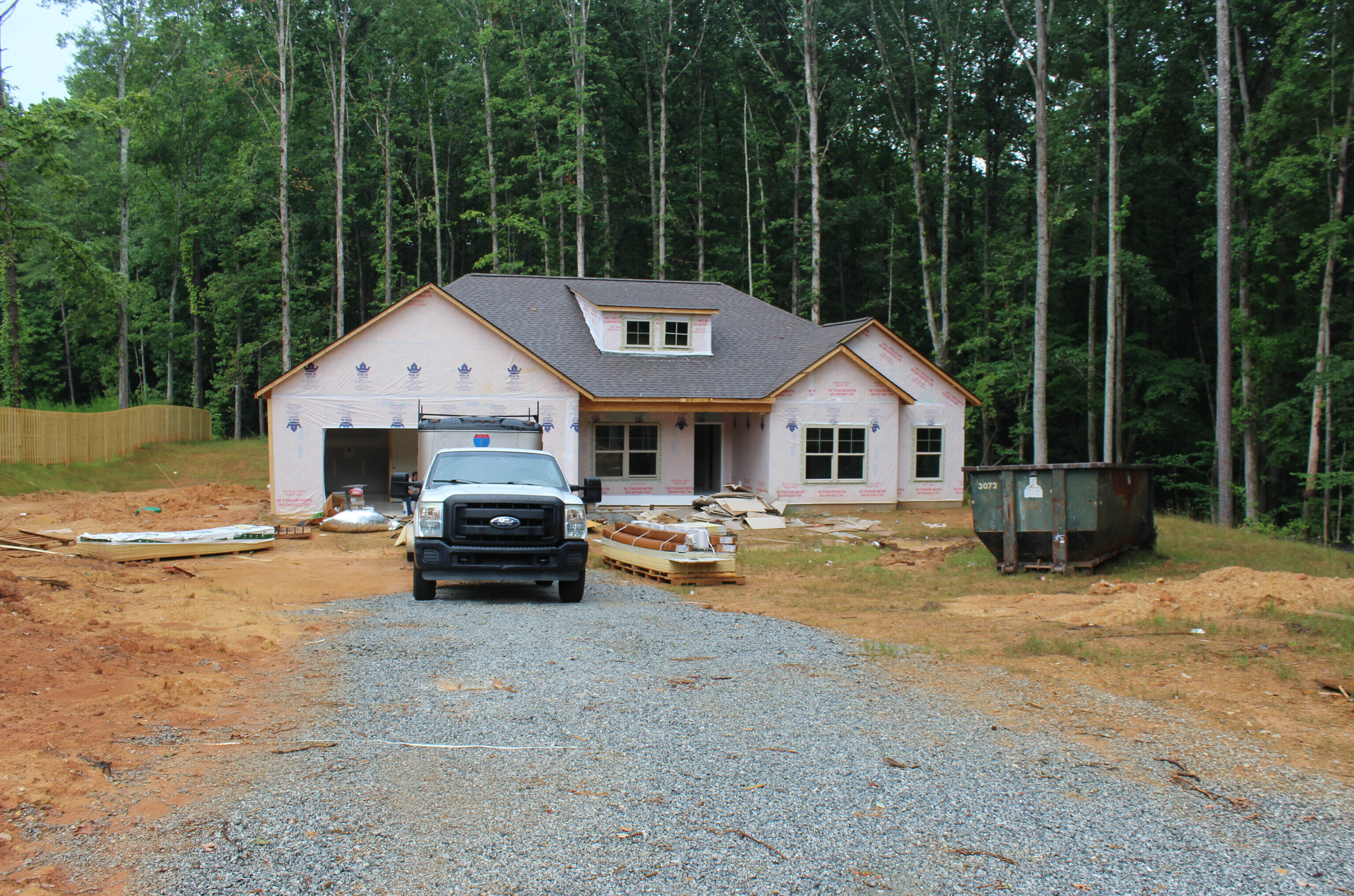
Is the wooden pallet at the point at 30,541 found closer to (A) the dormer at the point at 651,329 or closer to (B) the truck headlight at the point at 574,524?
(B) the truck headlight at the point at 574,524

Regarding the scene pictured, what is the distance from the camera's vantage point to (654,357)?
27188 millimetres

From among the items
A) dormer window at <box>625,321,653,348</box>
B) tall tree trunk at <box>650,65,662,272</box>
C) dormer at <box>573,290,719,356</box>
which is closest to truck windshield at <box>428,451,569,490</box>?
dormer at <box>573,290,719,356</box>

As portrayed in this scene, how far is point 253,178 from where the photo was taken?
1861 inches

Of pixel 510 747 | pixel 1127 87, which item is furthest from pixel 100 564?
pixel 1127 87

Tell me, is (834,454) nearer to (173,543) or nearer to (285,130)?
(173,543)

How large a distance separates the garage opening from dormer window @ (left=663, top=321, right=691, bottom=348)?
9.59 m

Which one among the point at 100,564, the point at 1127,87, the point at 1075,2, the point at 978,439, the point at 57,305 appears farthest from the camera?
the point at 57,305

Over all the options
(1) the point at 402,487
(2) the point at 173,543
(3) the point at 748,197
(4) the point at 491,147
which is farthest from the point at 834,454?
(4) the point at 491,147

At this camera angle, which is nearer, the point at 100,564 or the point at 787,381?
the point at 100,564

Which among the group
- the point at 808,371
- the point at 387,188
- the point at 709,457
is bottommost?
the point at 709,457

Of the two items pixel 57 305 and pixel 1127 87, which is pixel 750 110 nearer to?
pixel 1127 87

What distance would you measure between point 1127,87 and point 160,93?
4036cm

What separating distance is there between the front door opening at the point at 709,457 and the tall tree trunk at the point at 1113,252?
37.9 ft

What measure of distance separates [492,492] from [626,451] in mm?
14389
